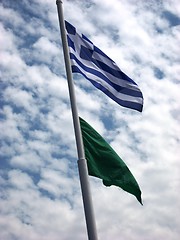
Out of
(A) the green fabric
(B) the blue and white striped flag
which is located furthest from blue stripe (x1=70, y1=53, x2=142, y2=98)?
(A) the green fabric

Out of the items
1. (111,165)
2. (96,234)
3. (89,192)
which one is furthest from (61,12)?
(96,234)

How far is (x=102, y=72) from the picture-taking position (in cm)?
1404

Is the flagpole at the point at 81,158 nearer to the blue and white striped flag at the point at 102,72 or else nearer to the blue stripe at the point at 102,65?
the blue and white striped flag at the point at 102,72

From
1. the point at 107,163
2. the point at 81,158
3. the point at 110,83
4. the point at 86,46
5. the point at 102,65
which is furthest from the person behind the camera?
the point at 102,65

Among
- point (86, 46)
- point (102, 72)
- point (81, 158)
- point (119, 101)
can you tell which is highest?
point (86, 46)

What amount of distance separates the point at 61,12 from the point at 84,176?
541 cm

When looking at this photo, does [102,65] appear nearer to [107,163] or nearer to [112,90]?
[112,90]

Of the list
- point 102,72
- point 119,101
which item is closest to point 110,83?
point 102,72

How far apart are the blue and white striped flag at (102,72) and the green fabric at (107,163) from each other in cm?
186

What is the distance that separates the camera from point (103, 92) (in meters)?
13.6

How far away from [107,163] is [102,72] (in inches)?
133

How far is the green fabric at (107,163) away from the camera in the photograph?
1213 cm

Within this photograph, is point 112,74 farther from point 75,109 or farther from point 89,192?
point 89,192

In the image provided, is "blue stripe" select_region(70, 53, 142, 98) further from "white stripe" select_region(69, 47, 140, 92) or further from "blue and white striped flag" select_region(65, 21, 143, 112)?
"white stripe" select_region(69, 47, 140, 92)
